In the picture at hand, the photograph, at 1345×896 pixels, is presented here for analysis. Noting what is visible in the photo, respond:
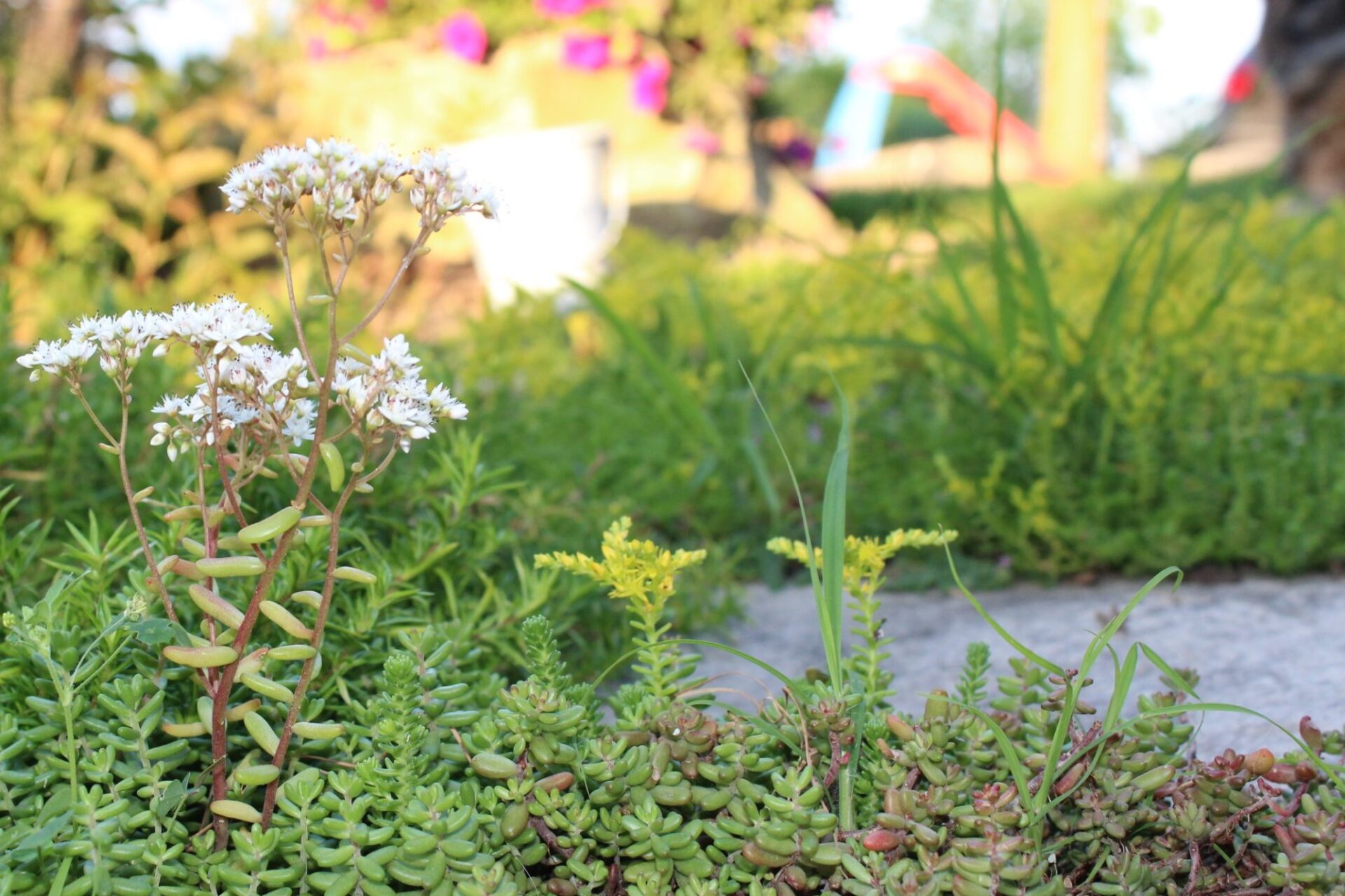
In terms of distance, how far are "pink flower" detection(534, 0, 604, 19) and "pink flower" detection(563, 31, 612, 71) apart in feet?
0.48

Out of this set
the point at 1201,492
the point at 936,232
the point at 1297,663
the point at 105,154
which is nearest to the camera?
the point at 1297,663

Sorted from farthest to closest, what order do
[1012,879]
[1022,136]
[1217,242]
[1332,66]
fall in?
[1022,136] < [1332,66] < [1217,242] < [1012,879]

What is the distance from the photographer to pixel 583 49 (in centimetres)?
808

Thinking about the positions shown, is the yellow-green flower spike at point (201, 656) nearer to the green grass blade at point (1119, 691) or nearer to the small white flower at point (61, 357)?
the small white flower at point (61, 357)

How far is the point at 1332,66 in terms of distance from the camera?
608cm

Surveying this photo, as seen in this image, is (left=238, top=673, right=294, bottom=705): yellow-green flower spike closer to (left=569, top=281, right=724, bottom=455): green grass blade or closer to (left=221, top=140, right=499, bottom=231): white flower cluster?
(left=221, top=140, right=499, bottom=231): white flower cluster

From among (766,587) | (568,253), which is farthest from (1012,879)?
(568,253)

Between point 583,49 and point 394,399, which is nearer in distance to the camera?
point 394,399

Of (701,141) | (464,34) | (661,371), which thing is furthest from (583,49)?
(661,371)

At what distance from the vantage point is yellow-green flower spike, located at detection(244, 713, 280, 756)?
46.7 inches

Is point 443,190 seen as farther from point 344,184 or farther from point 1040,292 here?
point 1040,292

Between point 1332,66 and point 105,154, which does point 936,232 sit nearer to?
point 1332,66

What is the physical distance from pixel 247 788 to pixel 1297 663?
1608 mm

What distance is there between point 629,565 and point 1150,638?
1.08 metres
